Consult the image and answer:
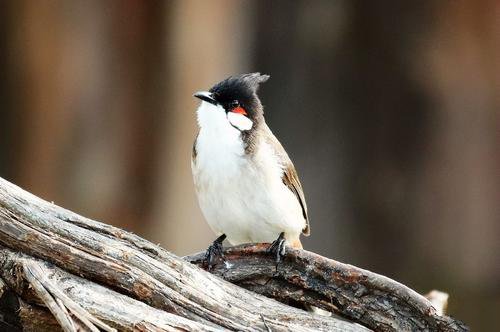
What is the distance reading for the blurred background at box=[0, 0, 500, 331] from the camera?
4680 mm

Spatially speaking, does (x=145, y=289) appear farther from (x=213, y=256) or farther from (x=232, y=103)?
(x=232, y=103)

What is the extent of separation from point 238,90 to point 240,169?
0.28 m

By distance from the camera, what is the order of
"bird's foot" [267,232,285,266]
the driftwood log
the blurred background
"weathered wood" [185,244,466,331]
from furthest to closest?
the blurred background
"bird's foot" [267,232,285,266]
"weathered wood" [185,244,466,331]
the driftwood log

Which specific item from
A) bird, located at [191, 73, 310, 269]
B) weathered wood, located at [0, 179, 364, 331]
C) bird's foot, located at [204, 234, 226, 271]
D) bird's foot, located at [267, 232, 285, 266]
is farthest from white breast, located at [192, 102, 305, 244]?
weathered wood, located at [0, 179, 364, 331]

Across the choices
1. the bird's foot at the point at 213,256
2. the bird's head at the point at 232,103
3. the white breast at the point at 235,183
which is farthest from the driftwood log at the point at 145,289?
the bird's head at the point at 232,103

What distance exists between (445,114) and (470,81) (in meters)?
0.26

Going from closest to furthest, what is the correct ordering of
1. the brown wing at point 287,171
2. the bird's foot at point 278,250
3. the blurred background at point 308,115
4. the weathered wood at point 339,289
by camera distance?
the weathered wood at point 339,289 → the bird's foot at point 278,250 → the brown wing at point 287,171 → the blurred background at point 308,115

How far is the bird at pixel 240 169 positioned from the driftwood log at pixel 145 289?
23.3 inches

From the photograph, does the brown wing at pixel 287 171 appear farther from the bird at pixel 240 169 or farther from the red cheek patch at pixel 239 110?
the red cheek patch at pixel 239 110

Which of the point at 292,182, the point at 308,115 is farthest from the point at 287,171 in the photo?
the point at 308,115

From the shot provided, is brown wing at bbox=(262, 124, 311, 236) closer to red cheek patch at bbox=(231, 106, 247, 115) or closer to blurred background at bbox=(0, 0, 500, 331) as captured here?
red cheek patch at bbox=(231, 106, 247, 115)

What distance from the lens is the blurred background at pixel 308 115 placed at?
4.68 meters

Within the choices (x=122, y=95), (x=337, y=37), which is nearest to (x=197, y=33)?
(x=122, y=95)

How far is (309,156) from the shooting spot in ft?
19.7
